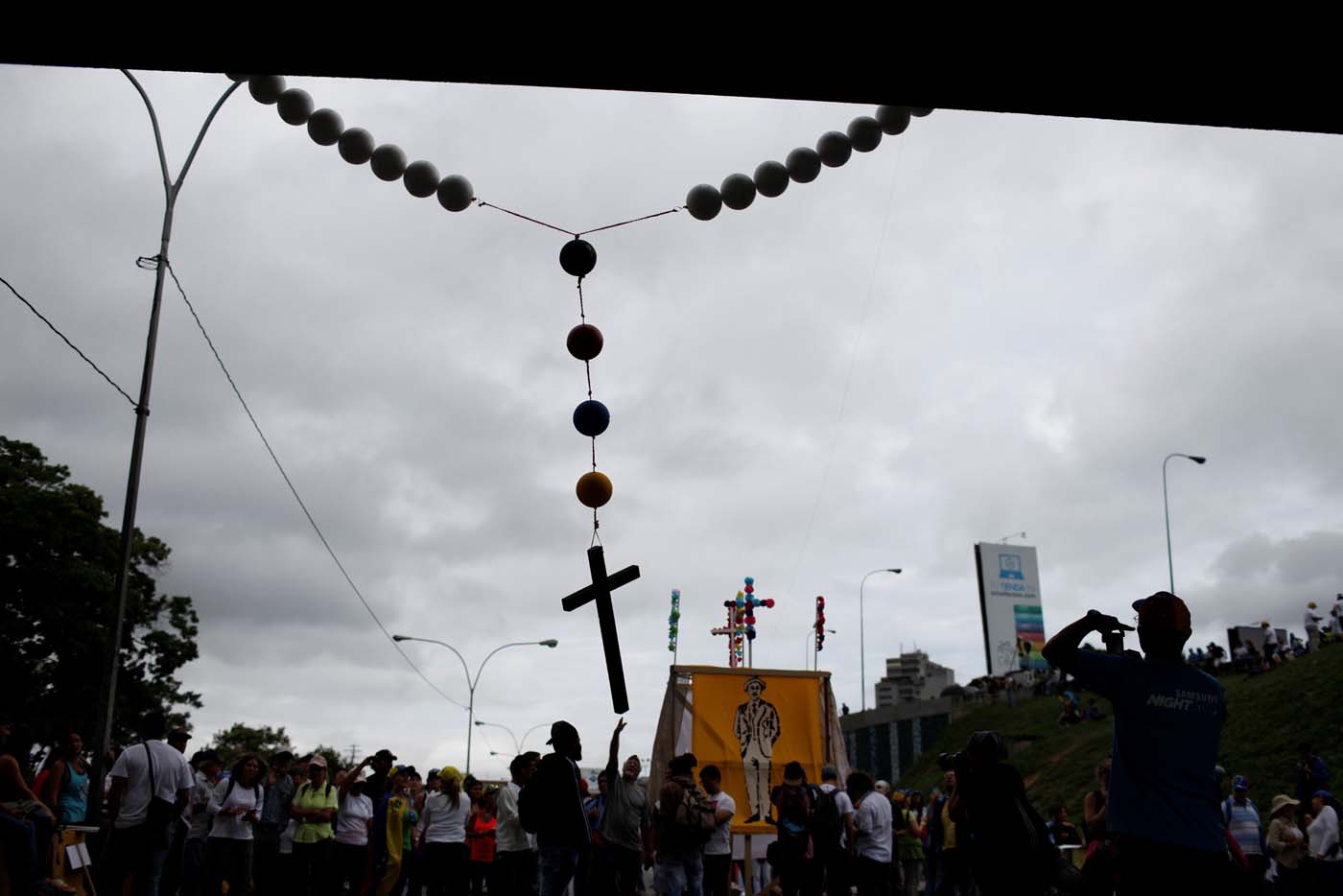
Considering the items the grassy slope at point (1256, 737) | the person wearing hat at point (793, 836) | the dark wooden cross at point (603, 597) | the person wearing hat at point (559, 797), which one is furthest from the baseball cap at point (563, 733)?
the grassy slope at point (1256, 737)

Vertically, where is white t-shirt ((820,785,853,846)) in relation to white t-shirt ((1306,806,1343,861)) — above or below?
above

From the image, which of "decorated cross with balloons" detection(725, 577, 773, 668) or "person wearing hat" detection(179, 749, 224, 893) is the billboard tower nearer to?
"decorated cross with balloons" detection(725, 577, 773, 668)

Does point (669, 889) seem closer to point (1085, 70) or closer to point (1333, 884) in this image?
point (1333, 884)

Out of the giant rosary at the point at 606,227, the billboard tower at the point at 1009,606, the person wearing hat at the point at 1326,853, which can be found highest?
the billboard tower at the point at 1009,606

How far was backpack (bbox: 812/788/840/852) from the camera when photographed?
10344mm

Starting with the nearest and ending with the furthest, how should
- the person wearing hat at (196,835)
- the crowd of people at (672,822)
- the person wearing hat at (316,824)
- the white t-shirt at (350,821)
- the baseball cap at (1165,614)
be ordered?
the crowd of people at (672,822), the baseball cap at (1165,614), the person wearing hat at (316,824), the white t-shirt at (350,821), the person wearing hat at (196,835)

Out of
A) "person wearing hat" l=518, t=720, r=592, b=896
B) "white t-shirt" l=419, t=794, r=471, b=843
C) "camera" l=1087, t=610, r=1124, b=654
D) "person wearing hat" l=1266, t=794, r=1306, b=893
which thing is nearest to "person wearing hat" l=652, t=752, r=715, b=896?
"person wearing hat" l=518, t=720, r=592, b=896

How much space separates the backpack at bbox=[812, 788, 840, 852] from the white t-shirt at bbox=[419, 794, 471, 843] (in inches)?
160

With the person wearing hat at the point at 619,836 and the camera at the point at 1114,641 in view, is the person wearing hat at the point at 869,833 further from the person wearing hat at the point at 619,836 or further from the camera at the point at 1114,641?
the camera at the point at 1114,641

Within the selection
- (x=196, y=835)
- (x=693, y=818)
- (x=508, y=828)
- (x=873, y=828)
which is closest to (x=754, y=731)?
(x=873, y=828)

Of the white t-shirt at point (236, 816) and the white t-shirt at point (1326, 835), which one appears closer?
the white t-shirt at point (236, 816)

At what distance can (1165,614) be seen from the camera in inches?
163

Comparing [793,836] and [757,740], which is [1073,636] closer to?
[793,836]

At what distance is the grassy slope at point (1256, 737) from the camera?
98.7 ft
